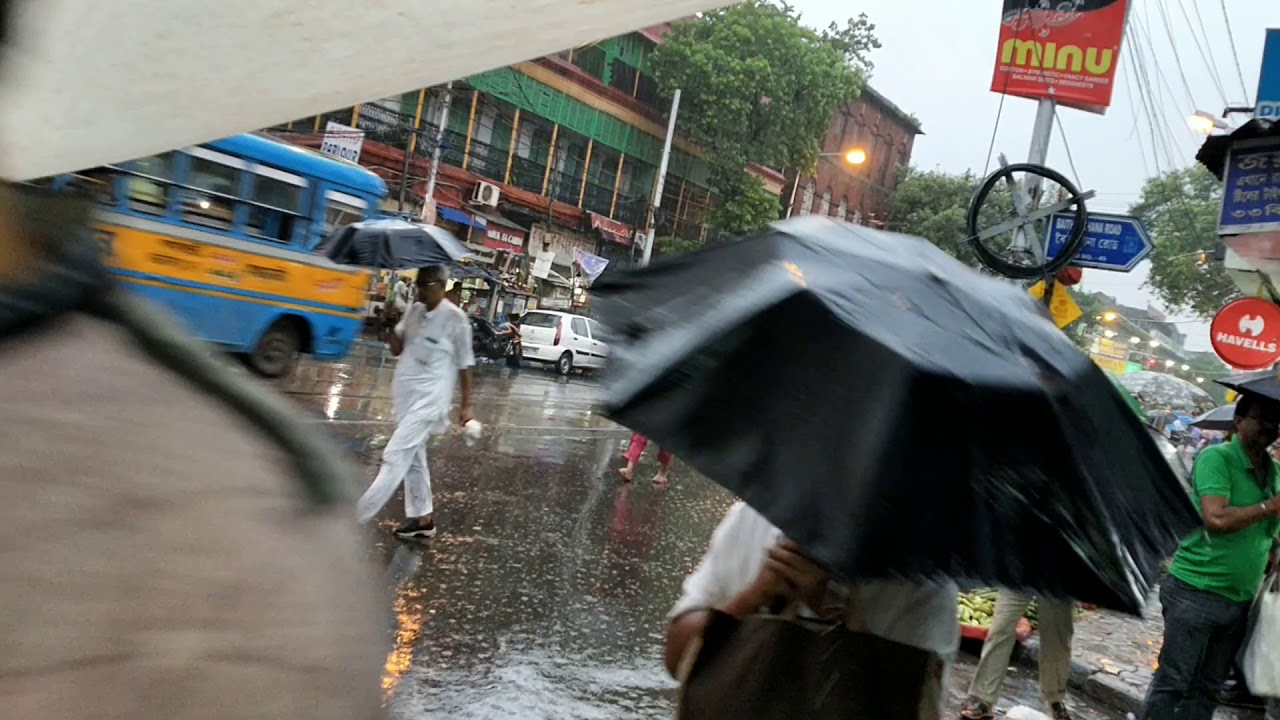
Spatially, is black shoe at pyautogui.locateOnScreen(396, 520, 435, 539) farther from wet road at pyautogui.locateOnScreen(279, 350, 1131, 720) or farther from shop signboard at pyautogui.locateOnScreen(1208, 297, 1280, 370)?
shop signboard at pyautogui.locateOnScreen(1208, 297, 1280, 370)

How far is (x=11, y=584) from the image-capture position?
1.90 feet

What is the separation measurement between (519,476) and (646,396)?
7.75 m

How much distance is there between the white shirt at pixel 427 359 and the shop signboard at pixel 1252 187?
22.0 feet

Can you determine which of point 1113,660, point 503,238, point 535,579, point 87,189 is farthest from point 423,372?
point 503,238

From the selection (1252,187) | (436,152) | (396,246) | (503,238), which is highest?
(436,152)

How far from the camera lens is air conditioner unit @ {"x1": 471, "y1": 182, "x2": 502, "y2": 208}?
2834 centimetres

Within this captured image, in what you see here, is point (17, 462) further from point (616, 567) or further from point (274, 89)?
point (616, 567)

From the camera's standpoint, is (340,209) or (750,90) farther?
(750,90)

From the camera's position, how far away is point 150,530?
62 centimetres

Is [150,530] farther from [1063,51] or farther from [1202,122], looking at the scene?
[1202,122]

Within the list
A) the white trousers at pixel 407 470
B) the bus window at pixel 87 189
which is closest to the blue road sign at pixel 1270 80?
the white trousers at pixel 407 470

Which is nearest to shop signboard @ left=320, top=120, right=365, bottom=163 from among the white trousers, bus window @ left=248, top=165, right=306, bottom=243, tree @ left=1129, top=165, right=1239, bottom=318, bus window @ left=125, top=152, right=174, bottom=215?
bus window @ left=248, top=165, right=306, bottom=243

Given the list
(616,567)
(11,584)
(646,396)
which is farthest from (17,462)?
(616,567)

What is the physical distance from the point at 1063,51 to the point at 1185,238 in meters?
25.2
